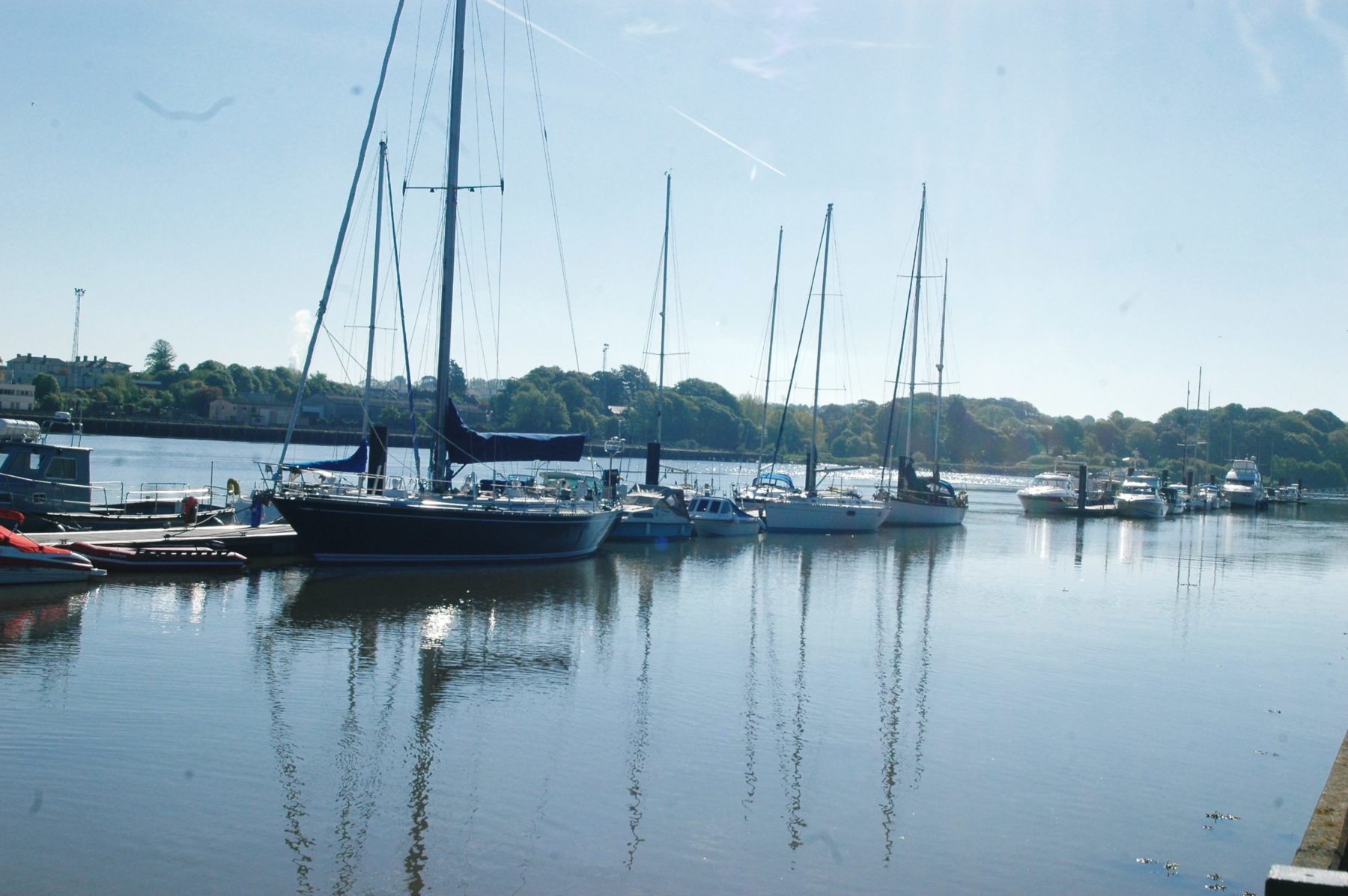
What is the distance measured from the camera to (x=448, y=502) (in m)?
32.7

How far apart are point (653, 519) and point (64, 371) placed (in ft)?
546

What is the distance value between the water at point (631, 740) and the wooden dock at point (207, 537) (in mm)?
2507

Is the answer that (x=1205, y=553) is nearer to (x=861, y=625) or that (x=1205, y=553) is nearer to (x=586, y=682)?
(x=861, y=625)

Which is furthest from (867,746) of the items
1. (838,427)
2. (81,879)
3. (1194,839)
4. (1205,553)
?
(838,427)

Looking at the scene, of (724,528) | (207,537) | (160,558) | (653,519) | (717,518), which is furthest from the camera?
(724,528)

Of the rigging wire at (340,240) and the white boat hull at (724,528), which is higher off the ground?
the rigging wire at (340,240)

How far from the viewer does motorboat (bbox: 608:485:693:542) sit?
44875 mm

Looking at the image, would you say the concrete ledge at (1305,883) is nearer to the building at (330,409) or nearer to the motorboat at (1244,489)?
the motorboat at (1244,489)

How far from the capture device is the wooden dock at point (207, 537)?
29047 mm

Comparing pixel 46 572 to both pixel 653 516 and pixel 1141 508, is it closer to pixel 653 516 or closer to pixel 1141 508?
pixel 653 516

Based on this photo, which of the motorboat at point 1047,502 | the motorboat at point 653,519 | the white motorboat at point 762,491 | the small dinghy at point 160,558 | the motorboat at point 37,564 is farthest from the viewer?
the motorboat at point 1047,502

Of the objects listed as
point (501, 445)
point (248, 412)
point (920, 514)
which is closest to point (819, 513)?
point (920, 514)

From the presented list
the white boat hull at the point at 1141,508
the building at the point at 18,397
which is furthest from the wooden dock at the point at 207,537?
the building at the point at 18,397

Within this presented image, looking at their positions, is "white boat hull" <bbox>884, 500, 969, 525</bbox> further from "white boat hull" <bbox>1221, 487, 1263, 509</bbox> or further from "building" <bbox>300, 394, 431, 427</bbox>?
"building" <bbox>300, 394, 431, 427</bbox>
